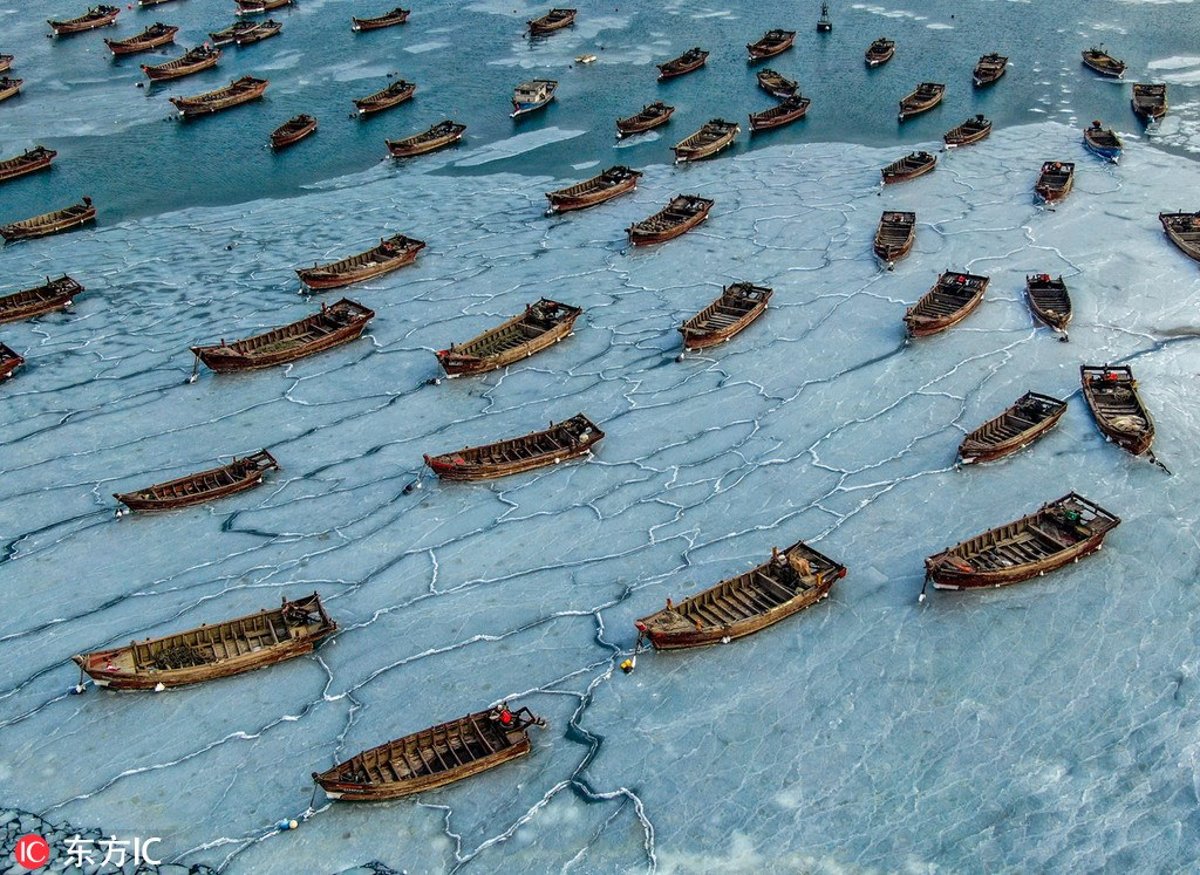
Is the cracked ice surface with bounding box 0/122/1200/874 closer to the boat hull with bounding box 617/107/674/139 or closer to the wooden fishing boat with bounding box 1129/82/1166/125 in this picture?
the wooden fishing boat with bounding box 1129/82/1166/125

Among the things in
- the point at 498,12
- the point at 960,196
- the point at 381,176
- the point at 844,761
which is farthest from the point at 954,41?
the point at 844,761

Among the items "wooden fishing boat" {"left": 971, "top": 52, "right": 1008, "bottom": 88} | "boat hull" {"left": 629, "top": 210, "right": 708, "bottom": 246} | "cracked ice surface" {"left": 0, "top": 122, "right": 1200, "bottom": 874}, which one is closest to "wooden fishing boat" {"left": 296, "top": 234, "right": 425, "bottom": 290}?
"cracked ice surface" {"left": 0, "top": 122, "right": 1200, "bottom": 874}

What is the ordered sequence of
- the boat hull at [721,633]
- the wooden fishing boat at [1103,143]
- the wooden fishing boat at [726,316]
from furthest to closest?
the wooden fishing boat at [1103,143]
the wooden fishing boat at [726,316]
the boat hull at [721,633]

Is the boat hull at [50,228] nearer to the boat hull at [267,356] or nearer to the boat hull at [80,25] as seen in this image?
the boat hull at [267,356]

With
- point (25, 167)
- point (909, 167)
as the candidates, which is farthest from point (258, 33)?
point (909, 167)

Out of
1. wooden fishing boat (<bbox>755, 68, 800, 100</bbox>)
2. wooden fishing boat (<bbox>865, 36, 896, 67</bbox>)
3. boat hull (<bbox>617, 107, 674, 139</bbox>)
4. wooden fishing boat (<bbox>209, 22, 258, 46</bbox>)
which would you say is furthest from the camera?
wooden fishing boat (<bbox>209, 22, 258, 46</bbox>)

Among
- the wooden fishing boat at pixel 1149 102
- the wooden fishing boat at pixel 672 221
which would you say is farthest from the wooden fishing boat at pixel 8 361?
the wooden fishing boat at pixel 1149 102

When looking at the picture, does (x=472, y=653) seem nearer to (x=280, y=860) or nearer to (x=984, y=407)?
(x=280, y=860)
